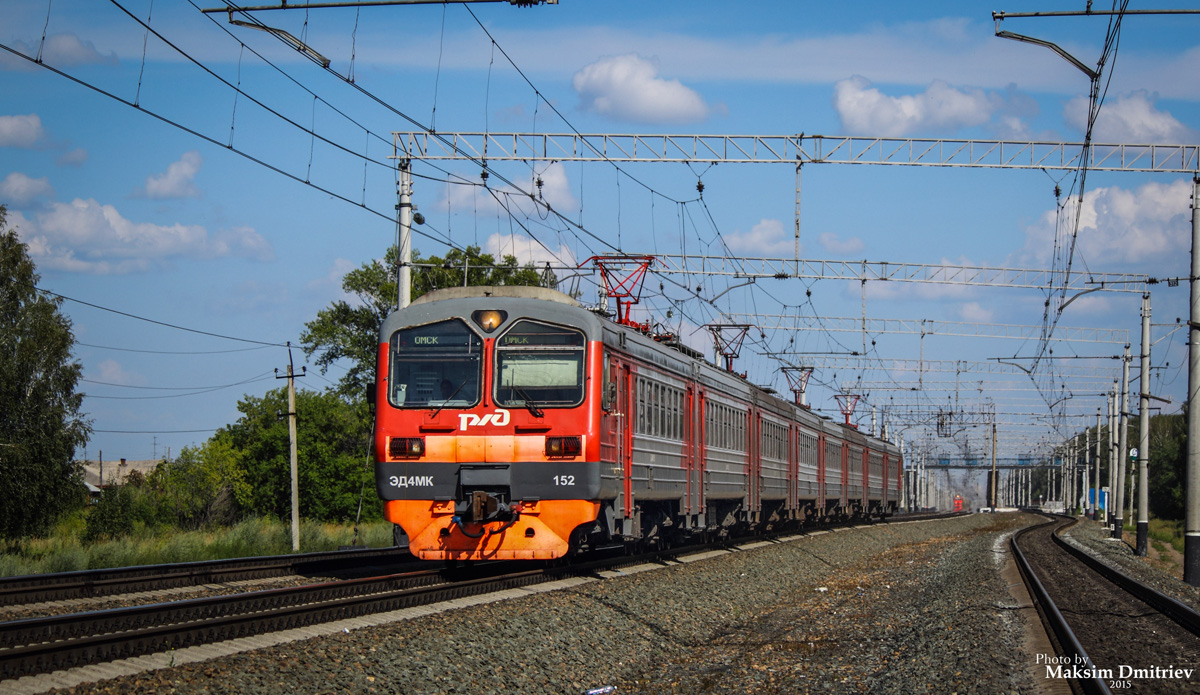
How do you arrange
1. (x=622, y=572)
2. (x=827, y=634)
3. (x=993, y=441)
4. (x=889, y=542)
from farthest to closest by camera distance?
(x=993, y=441), (x=889, y=542), (x=622, y=572), (x=827, y=634)

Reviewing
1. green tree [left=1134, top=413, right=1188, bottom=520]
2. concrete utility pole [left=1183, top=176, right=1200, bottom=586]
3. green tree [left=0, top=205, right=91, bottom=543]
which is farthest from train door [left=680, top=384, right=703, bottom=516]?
green tree [left=1134, top=413, right=1188, bottom=520]

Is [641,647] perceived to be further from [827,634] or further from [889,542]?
[889,542]

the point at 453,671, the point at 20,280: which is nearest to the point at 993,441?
the point at 20,280

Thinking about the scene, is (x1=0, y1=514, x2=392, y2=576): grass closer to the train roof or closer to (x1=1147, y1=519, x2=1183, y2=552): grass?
the train roof

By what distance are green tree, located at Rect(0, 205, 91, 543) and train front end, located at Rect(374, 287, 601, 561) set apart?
29606 mm

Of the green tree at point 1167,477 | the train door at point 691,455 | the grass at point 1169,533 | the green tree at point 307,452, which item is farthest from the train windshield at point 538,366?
the green tree at point 1167,477

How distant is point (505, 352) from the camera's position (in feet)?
44.9

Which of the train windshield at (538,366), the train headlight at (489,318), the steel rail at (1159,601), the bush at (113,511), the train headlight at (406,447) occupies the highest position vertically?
the train headlight at (489,318)

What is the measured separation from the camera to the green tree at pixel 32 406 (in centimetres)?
3800

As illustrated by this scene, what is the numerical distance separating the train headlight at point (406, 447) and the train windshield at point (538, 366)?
3.41 ft

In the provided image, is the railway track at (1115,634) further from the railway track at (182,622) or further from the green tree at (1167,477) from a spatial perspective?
the green tree at (1167,477)

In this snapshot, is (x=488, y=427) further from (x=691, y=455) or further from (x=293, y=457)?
(x=293, y=457)

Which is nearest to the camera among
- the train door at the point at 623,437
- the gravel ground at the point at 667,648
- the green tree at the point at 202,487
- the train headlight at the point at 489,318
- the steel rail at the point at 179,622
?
the steel rail at the point at 179,622

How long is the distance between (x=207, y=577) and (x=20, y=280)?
107ft
